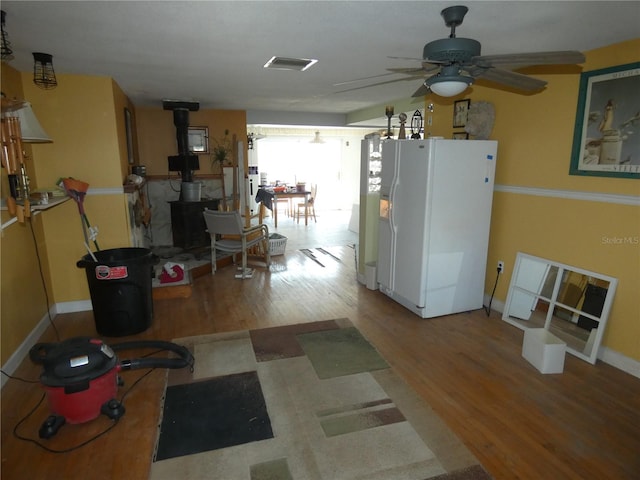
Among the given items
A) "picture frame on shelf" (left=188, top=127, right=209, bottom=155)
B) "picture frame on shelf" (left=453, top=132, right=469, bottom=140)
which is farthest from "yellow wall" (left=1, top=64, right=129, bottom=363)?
"picture frame on shelf" (left=453, top=132, right=469, bottom=140)

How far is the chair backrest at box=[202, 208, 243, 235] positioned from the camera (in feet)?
15.0

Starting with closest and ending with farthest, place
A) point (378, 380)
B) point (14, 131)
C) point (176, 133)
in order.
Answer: point (14, 131)
point (378, 380)
point (176, 133)

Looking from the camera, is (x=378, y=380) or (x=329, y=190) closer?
(x=378, y=380)

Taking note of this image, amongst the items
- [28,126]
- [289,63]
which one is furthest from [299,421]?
[289,63]

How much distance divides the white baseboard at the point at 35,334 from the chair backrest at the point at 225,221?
1.57 m

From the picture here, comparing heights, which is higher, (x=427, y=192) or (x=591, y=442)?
(x=427, y=192)

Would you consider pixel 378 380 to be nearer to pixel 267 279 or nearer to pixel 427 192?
pixel 427 192

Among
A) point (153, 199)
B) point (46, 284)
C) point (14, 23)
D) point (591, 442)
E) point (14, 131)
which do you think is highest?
point (14, 23)

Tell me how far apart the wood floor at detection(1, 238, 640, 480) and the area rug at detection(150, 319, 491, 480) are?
12 centimetres

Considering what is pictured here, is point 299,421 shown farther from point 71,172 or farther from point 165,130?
point 165,130

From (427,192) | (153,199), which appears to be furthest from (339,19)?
(153,199)

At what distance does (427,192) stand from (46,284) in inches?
136

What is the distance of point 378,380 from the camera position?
255 centimetres

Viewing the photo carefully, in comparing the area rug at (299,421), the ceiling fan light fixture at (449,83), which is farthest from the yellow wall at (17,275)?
the ceiling fan light fixture at (449,83)
